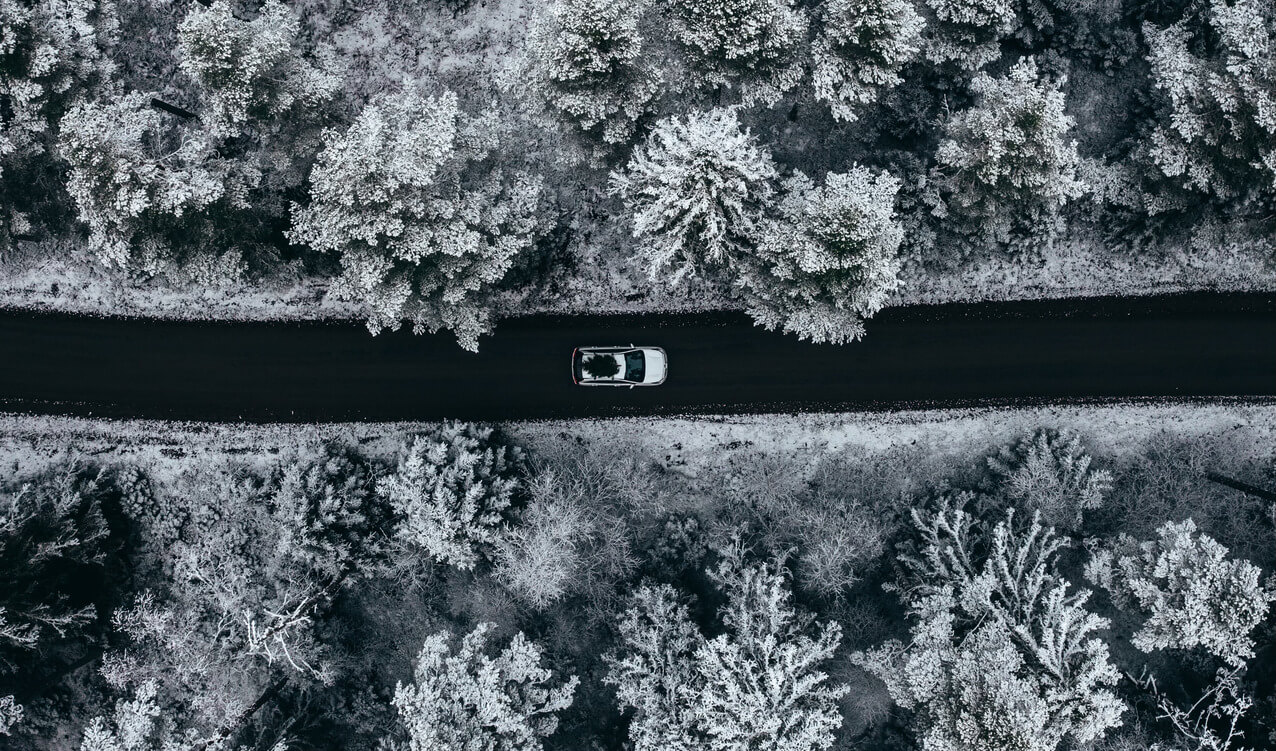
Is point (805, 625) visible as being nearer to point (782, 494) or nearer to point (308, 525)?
point (782, 494)

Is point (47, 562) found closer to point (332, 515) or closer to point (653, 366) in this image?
point (332, 515)

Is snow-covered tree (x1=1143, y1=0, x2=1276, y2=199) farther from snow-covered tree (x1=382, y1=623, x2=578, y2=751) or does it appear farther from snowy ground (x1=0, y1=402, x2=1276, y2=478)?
snow-covered tree (x1=382, y1=623, x2=578, y2=751)

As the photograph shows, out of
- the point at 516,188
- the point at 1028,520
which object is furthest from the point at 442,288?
the point at 1028,520

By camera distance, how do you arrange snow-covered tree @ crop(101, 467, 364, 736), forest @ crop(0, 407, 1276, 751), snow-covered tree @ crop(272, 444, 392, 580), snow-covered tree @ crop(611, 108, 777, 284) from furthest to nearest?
snow-covered tree @ crop(101, 467, 364, 736) → snow-covered tree @ crop(272, 444, 392, 580) → forest @ crop(0, 407, 1276, 751) → snow-covered tree @ crop(611, 108, 777, 284)

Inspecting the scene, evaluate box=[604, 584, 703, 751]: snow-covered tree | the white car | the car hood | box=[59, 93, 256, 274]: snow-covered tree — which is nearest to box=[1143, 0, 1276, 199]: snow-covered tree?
the car hood

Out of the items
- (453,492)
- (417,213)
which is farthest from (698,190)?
(453,492)

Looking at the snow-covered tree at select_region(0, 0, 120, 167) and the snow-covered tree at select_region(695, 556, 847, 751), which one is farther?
the snow-covered tree at select_region(695, 556, 847, 751)

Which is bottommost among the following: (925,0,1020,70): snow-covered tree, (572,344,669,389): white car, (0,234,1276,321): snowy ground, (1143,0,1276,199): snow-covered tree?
(572,344,669,389): white car

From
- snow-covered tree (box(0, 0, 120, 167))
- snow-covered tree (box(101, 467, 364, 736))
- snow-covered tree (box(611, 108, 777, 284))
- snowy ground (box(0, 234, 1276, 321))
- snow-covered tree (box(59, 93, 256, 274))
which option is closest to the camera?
snow-covered tree (box(611, 108, 777, 284))
